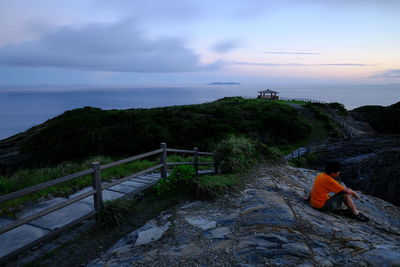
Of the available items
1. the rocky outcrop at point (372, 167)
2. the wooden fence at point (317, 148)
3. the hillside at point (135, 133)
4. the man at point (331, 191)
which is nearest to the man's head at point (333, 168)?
Answer: the man at point (331, 191)

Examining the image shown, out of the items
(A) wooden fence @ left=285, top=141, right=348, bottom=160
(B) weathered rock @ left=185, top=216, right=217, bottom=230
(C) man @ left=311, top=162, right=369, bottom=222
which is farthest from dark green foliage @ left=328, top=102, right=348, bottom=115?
(B) weathered rock @ left=185, top=216, right=217, bottom=230

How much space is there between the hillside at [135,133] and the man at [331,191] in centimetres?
1260

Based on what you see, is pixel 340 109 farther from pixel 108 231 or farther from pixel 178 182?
pixel 108 231

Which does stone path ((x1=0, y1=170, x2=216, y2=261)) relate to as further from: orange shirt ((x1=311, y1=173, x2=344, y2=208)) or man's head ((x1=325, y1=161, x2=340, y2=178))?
man's head ((x1=325, y1=161, x2=340, y2=178))

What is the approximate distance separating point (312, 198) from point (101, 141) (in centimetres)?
1953

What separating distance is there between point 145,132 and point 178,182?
16742 mm

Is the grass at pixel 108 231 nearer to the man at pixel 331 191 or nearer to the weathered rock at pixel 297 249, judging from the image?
the weathered rock at pixel 297 249

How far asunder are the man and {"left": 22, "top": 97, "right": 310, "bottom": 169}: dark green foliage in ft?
45.7

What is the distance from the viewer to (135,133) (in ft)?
76.5

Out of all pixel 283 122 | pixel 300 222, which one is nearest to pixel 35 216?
pixel 300 222

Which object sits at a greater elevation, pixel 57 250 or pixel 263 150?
pixel 263 150

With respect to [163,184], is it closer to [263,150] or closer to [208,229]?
[208,229]

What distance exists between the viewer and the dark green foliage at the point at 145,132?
21.3 metres

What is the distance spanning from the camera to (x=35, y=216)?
393 cm
